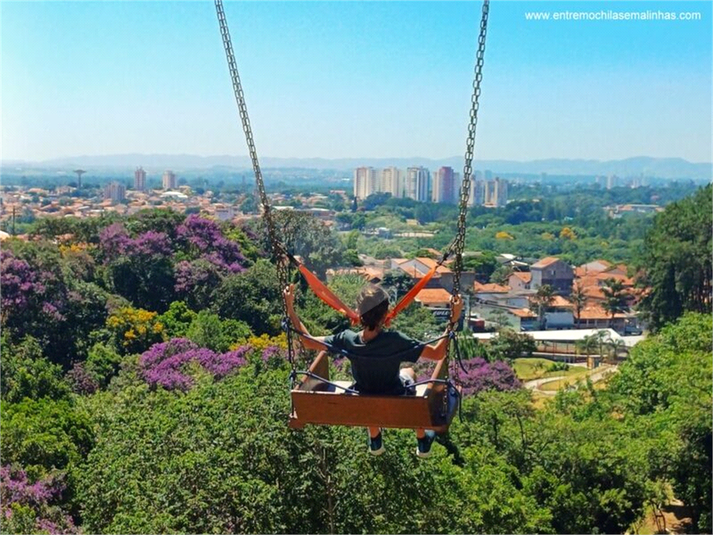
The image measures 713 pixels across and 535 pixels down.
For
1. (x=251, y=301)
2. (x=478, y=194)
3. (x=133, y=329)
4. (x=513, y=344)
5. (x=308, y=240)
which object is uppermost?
(x=308, y=240)

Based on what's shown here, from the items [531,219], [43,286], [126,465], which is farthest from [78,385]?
[531,219]

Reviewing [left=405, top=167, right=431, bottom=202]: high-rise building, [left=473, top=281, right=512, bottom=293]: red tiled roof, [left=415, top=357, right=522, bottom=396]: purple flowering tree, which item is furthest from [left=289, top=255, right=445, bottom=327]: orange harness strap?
[left=405, top=167, right=431, bottom=202]: high-rise building

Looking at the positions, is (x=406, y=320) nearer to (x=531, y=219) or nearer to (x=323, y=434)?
(x=323, y=434)

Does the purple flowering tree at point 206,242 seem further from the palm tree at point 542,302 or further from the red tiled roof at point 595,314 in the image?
the red tiled roof at point 595,314

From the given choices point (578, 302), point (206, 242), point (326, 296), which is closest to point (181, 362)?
point (206, 242)

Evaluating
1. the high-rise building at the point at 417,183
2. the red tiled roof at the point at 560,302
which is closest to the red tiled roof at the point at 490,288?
the red tiled roof at the point at 560,302

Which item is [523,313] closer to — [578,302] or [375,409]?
[578,302]
